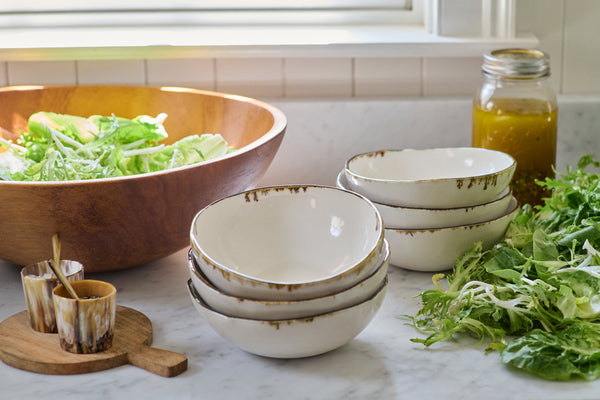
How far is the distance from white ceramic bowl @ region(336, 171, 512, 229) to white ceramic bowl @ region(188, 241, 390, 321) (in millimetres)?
210

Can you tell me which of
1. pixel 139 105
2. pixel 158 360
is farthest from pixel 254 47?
pixel 158 360

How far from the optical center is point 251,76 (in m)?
1.39

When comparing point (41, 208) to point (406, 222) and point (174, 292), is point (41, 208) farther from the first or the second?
point (406, 222)

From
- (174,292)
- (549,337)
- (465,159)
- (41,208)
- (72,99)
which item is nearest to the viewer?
(549,337)

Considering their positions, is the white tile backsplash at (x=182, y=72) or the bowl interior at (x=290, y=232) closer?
the bowl interior at (x=290, y=232)

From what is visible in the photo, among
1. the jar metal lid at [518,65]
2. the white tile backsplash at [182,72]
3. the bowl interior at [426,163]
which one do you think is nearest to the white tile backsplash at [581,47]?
the jar metal lid at [518,65]

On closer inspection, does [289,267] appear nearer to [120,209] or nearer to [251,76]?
[120,209]

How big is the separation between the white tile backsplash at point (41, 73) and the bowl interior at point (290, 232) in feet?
2.19

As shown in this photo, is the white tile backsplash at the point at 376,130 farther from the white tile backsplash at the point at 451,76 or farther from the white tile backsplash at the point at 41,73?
the white tile backsplash at the point at 41,73

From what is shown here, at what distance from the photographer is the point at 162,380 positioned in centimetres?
75

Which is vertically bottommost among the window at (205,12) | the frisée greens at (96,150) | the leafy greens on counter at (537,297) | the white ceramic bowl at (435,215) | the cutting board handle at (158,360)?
the cutting board handle at (158,360)

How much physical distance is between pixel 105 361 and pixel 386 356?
29cm

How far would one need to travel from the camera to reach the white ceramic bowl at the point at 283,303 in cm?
71

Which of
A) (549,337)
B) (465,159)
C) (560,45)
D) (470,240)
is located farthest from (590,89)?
(549,337)
